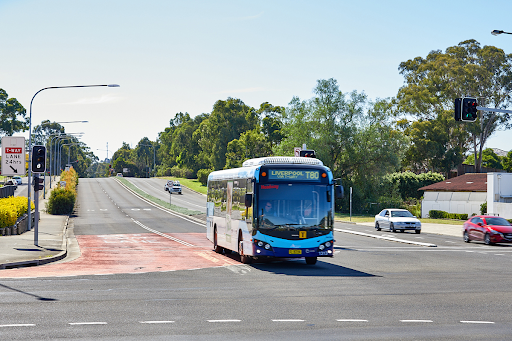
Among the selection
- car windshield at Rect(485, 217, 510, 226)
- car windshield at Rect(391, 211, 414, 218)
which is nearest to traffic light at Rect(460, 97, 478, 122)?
car windshield at Rect(485, 217, 510, 226)

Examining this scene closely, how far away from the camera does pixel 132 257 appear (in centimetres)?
2258

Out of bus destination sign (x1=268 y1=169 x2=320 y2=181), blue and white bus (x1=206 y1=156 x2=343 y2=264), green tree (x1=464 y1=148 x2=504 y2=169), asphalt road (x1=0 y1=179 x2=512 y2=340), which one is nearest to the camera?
asphalt road (x1=0 y1=179 x2=512 y2=340)

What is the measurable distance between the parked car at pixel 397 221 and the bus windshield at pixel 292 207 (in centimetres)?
2282

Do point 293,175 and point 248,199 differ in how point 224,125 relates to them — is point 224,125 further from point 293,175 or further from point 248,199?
point 248,199

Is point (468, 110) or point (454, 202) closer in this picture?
point (468, 110)

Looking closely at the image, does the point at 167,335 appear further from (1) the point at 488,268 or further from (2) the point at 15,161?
(2) the point at 15,161

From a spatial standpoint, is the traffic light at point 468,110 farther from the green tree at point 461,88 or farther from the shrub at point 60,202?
the green tree at point 461,88

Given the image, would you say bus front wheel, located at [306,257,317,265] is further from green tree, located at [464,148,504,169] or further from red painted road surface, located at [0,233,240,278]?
green tree, located at [464,148,504,169]

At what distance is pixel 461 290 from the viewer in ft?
47.4

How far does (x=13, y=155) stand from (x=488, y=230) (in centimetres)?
2370

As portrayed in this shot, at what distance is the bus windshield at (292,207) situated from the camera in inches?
728

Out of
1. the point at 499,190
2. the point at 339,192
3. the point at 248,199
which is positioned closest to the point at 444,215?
the point at 499,190

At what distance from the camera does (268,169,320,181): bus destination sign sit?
18828 millimetres

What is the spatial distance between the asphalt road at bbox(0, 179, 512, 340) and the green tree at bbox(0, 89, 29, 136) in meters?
120
